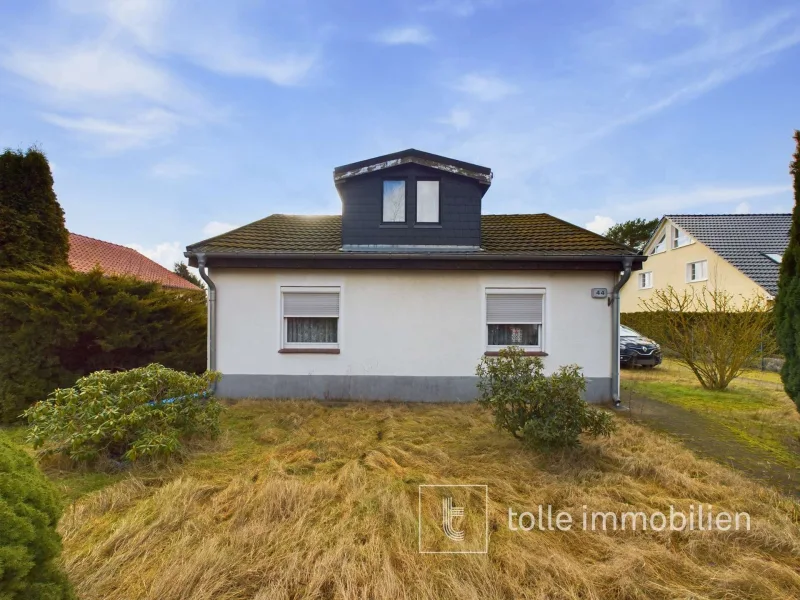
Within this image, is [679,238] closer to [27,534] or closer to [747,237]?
[747,237]

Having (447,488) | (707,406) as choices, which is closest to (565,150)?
(707,406)

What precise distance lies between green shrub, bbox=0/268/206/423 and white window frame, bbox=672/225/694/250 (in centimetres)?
2523

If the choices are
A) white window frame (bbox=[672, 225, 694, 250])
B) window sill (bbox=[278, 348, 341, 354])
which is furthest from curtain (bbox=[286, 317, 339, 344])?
white window frame (bbox=[672, 225, 694, 250])

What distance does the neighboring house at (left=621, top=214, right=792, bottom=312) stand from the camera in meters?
15.9

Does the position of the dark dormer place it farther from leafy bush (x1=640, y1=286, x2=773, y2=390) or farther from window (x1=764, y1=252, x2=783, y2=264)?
Answer: window (x1=764, y1=252, x2=783, y2=264)

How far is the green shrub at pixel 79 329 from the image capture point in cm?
598

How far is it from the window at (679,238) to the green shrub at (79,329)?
25373 mm

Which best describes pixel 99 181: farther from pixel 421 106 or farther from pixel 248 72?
pixel 421 106

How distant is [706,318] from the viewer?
328 inches

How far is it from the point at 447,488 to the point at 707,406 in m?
6.81

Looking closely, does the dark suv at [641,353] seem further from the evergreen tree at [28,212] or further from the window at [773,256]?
the evergreen tree at [28,212]

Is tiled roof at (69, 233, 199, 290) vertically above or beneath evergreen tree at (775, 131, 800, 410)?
above

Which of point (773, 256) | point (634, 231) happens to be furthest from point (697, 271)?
point (634, 231)
